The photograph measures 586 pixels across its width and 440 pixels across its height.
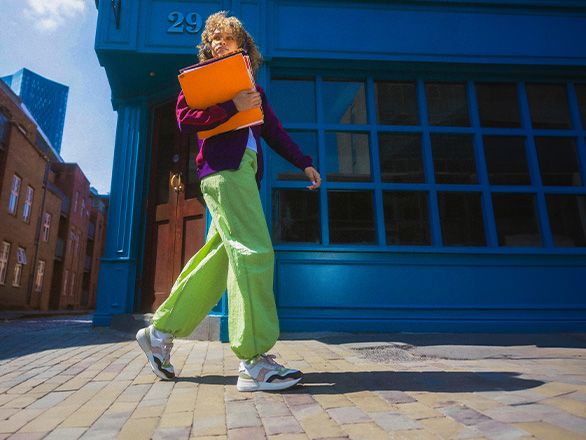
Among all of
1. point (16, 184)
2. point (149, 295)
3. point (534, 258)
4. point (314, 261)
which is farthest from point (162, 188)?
point (16, 184)

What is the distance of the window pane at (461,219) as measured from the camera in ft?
14.1

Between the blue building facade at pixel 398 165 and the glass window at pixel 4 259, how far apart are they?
16.9 meters

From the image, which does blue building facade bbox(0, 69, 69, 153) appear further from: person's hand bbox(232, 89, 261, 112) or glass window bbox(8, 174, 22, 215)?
person's hand bbox(232, 89, 261, 112)

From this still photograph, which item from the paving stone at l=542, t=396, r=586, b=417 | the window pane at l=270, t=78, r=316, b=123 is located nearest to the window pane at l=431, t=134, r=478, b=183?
the window pane at l=270, t=78, r=316, b=123

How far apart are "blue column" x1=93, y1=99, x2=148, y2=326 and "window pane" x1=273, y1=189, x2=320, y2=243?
1966 mm

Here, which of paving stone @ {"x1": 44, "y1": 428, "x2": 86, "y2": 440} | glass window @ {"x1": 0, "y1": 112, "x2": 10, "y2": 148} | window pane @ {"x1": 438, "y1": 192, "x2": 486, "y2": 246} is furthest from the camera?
glass window @ {"x1": 0, "y1": 112, "x2": 10, "y2": 148}

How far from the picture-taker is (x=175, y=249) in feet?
15.2

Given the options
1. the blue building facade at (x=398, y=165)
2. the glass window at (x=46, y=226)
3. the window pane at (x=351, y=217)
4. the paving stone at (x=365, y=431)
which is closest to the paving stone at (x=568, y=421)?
the paving stone at (x=365, y=431)

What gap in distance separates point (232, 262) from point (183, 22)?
3707 mm

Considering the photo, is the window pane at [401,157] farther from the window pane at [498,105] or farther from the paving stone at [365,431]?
the paving stone at [365,431]

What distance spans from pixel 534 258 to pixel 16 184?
21.7 meters

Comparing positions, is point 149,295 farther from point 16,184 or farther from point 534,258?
point 16,184

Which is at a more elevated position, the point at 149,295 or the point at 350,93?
the point at 350,93

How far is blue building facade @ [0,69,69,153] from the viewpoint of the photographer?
83.5m
